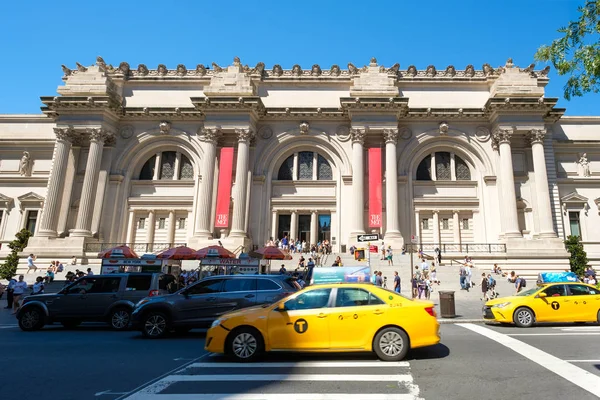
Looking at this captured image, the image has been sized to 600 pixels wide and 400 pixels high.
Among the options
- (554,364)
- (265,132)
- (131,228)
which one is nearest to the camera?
(554,364)

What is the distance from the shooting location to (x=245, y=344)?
754 cm

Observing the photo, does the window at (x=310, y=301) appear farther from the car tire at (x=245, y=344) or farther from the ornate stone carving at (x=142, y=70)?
the ornate stone carving at (x=142, y=70)

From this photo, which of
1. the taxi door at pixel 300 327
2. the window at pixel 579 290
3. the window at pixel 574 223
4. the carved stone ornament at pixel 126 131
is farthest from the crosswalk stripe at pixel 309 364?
the window at pixel 574 223

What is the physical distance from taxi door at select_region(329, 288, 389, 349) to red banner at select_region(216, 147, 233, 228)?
23874mm

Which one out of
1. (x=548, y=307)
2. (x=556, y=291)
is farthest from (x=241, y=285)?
(x=556, y=291)

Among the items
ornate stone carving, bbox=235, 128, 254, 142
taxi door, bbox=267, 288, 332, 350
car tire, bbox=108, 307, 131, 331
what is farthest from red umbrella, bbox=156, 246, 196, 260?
taxi door, bbox=267, 288, 332, 350

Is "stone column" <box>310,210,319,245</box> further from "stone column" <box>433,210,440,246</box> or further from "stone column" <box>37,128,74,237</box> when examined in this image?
"stone column" <box>37,128,74,237</box>

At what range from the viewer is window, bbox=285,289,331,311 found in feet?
25.0

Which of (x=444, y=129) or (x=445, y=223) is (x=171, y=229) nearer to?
(x=445, y=223)

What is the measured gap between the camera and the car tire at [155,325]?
10.7 metres

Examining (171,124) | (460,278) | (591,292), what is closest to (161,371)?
(591,292)

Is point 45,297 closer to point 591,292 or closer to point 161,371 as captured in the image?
point 161,371

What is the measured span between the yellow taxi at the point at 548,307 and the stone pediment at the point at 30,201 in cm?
3708

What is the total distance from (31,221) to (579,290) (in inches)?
1580
